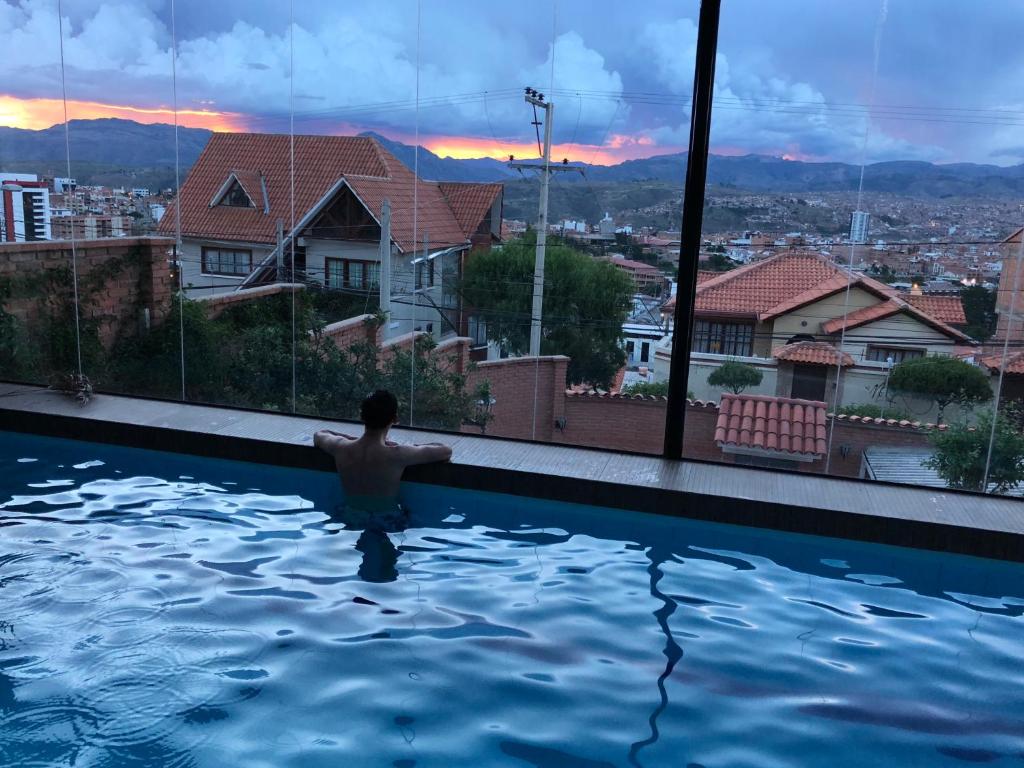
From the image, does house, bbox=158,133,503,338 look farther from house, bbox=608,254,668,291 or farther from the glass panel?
the glass panel

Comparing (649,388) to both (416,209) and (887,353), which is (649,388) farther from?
(416,209)

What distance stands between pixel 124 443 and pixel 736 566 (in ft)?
11.1

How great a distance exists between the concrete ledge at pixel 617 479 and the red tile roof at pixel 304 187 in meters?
1.35

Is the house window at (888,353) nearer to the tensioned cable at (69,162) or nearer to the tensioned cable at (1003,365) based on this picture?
the tensioned cable at (1003,365)

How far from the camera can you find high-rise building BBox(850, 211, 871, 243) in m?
4.55

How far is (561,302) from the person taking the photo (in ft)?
18.5

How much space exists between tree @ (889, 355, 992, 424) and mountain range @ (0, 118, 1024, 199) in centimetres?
89

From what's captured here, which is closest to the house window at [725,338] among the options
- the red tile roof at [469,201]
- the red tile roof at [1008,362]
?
the red tile roof at [1008,362]

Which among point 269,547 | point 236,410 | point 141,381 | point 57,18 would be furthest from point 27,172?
point 269,547

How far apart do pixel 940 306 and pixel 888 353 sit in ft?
1.14

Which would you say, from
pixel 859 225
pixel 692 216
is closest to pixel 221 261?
pixel 692 216

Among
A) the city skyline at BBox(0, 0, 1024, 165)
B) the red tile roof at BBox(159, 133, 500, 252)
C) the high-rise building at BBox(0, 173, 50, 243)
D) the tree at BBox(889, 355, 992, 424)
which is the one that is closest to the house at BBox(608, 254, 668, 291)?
the city skyline at BBox(0, 0, 1024, 165)

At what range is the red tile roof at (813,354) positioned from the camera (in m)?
4.63

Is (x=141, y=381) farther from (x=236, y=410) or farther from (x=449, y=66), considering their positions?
(x=449, y=66)
